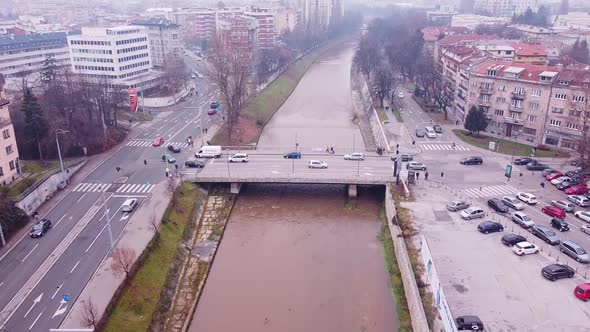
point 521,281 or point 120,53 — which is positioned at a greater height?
point 120,53

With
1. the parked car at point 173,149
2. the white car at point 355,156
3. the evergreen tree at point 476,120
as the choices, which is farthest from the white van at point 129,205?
the evergreen tree at point 476,120

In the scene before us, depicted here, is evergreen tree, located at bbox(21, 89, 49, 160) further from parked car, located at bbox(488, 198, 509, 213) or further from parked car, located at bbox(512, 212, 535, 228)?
parked car, located at bbox(512, 212, 535, 228)

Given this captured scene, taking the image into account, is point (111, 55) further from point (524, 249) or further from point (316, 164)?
point (524, 249)

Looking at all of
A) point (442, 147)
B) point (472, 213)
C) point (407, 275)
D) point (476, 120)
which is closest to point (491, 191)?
point (472, 213)

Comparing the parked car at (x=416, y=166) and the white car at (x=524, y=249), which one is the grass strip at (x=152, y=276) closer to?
the parked car at (x=416, y=166)

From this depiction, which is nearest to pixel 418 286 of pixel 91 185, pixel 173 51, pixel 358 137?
pixel 91 185

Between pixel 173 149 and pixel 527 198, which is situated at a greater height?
pixel 173 149

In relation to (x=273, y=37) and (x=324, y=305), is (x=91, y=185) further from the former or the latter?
(x=273, y=37)
